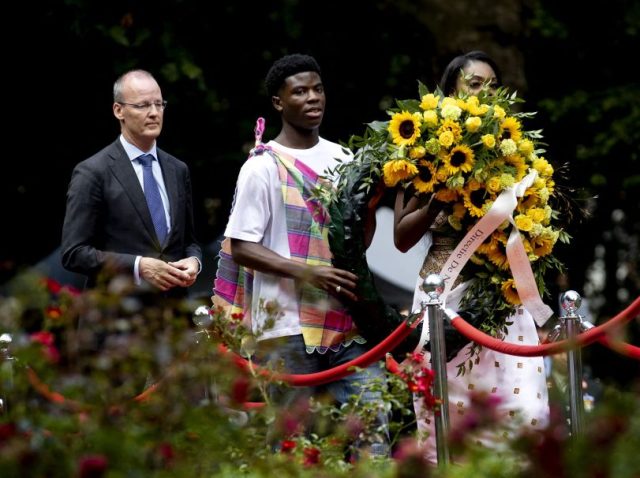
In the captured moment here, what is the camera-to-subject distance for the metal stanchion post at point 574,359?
688cm

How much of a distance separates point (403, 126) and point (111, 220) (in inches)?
62.3

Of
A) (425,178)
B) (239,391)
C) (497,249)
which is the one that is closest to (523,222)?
(497,249)

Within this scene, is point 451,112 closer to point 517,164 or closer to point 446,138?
point 446,138

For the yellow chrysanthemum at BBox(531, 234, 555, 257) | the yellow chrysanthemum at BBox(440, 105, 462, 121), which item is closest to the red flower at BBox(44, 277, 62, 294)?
the yellow chrysanthemum at BBox(440, 105, 462, 121)

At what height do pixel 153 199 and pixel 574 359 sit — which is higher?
pixel 153 199

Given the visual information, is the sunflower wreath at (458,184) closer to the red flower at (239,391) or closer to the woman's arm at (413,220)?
the woman's arm at (413,220)

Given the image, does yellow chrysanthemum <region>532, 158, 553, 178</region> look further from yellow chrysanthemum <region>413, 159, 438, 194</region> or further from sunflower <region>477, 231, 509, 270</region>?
yellow chrysanthemum <region>413, 159, 438, 194</region>

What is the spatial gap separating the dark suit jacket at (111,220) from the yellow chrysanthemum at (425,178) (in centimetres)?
135

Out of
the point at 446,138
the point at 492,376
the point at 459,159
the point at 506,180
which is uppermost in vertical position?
the point at 446,138

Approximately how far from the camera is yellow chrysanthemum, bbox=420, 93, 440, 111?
7.23 m

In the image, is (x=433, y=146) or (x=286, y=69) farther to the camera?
(x=286, y=69)

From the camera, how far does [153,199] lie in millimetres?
7832

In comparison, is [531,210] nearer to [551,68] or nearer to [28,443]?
[28,443]

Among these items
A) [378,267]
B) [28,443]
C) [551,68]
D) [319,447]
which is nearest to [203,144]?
[378,267]
